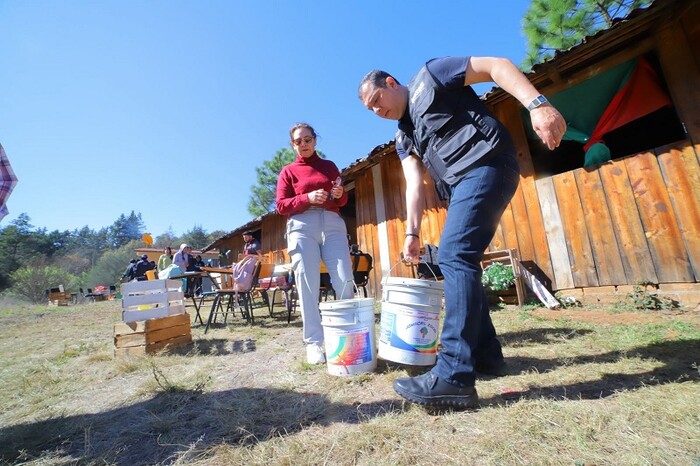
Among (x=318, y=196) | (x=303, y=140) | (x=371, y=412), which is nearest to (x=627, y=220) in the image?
(x=318, y=196)

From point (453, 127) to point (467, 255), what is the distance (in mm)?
660

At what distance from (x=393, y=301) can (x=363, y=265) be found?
265 cm

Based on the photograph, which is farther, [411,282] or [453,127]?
[411,282]

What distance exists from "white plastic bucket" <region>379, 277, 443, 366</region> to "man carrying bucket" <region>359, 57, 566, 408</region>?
0.31m

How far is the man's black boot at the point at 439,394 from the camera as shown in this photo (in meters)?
1.32

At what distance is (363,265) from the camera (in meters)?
4.45

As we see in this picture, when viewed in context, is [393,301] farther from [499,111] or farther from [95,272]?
[95,272]

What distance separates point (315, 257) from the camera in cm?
240

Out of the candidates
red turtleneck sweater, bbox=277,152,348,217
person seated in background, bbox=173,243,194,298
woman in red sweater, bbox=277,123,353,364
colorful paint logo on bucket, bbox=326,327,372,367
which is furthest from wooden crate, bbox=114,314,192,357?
person seated in background, bbox=173,243,194,298

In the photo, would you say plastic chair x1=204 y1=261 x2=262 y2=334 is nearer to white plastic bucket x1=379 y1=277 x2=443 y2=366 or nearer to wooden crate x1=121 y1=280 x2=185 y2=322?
wooden crate x1=121 y1=280 x2=185 y2=322

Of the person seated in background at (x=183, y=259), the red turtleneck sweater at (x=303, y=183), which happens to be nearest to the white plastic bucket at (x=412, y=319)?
the red turtleneck sweater at (x=303, y=183)

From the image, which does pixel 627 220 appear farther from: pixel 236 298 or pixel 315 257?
pixel 236 298

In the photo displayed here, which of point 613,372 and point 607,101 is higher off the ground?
point 607,101

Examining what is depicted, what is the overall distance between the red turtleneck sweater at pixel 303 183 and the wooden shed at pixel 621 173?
5.53 ft
